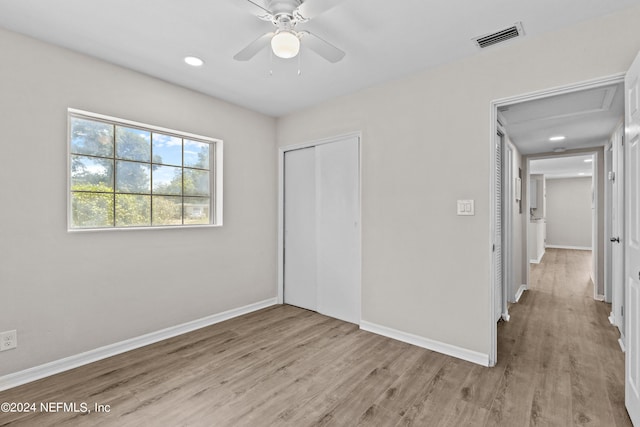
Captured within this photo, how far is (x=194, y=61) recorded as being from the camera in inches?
103

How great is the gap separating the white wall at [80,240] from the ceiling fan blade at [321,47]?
1.76 meters

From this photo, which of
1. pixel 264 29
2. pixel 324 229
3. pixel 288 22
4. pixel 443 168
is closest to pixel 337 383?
pixel 324 229

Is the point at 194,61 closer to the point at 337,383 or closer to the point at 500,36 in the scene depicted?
the point at 500,36

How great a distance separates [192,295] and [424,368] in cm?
235

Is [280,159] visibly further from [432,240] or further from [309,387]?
[309,387]

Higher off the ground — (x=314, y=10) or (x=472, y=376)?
(x=314, y=10)

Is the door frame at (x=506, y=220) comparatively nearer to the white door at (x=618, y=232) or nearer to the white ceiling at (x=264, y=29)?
the white door at (x=618, y=232)

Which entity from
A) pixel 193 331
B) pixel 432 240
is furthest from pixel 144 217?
pixel 432 240

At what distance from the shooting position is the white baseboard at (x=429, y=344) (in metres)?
2.49

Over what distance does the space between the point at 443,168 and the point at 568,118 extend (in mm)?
1902

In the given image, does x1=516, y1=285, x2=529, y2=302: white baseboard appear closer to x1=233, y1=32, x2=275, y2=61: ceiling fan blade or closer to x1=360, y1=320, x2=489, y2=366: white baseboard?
x1=360, y1=320, x2=489, y2=366: white baseboard

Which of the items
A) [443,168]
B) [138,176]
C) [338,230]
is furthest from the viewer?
[338,230]

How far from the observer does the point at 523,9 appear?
1934mm

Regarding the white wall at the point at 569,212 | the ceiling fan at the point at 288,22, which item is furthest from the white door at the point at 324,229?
the white wall at the point at 569,212
